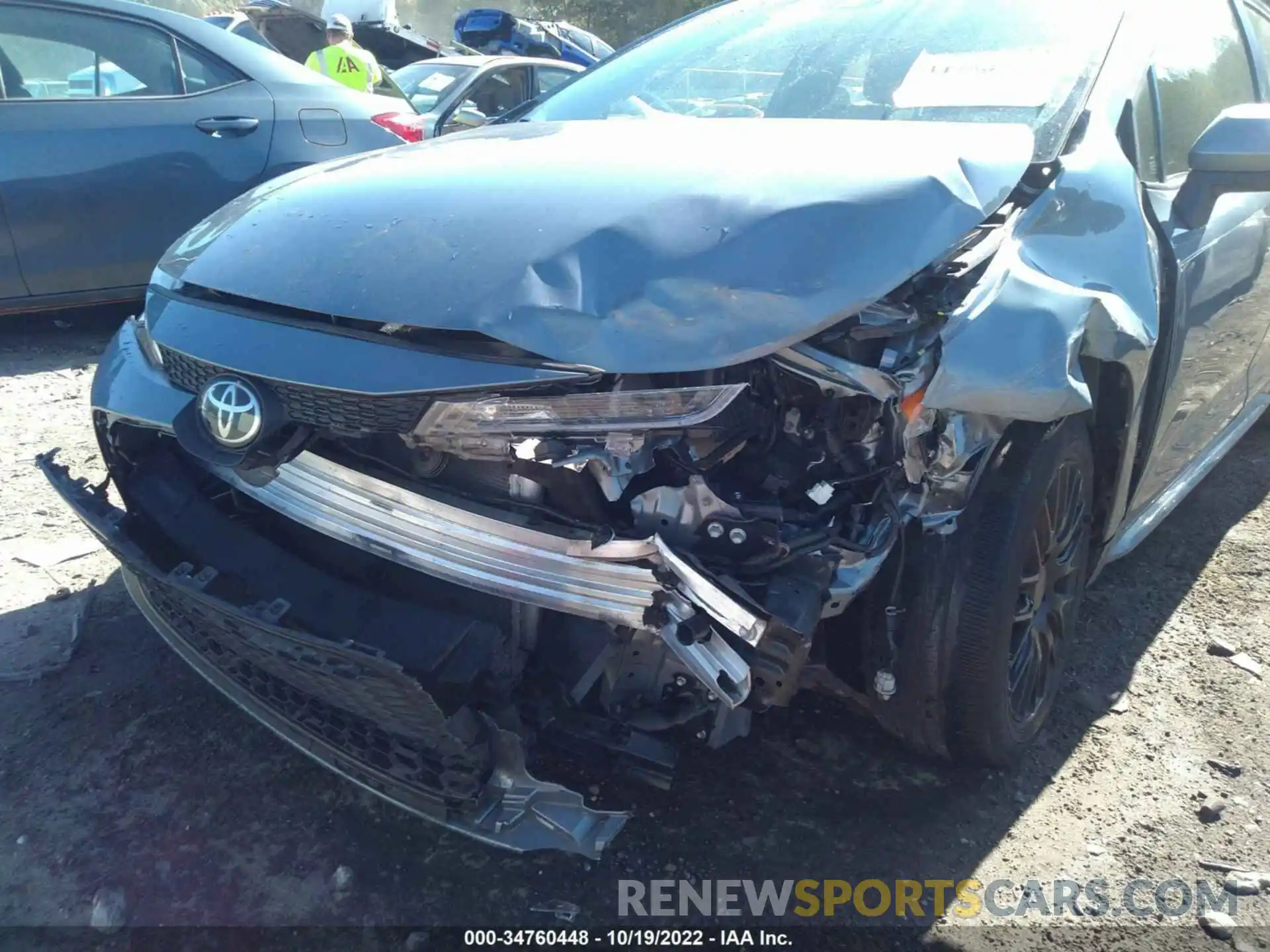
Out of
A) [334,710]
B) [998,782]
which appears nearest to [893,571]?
[998,782]

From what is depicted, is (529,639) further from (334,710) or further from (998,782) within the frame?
(998,782)

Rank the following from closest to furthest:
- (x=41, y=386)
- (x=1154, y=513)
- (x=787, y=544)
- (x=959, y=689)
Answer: (x=787, y=544), (x=959, y=689), (x=1154, y=513), (x=41, y=386)

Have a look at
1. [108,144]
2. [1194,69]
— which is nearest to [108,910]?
[1194,69]

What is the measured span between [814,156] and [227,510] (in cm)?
147

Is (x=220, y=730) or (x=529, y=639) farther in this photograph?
(x=220, y=730)

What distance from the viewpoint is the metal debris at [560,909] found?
6.39ft

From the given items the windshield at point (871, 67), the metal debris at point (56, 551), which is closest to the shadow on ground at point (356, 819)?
the metal debris at point (56, 551)

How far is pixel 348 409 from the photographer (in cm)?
176

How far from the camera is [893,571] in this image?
2.00 meters

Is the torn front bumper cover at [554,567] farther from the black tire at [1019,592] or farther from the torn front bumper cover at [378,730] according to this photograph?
the black tire at [1019,592]

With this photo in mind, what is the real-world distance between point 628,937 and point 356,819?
26.1 inches

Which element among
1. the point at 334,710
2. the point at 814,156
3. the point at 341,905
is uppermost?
the point at 814,156

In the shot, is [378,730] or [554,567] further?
[378,730]

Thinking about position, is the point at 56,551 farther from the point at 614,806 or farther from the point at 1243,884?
the point at 1243,884
